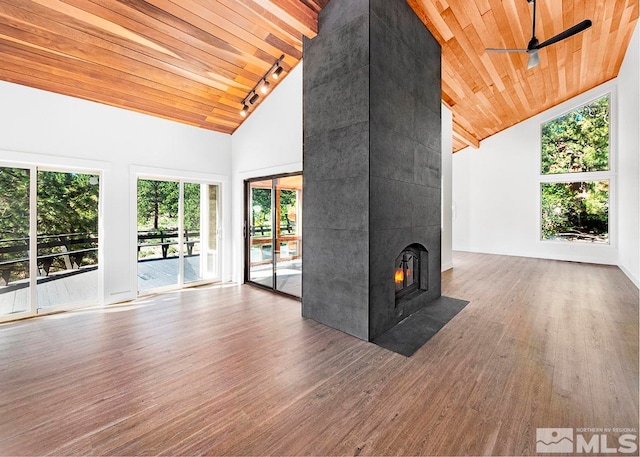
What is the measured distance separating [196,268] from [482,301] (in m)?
4.89

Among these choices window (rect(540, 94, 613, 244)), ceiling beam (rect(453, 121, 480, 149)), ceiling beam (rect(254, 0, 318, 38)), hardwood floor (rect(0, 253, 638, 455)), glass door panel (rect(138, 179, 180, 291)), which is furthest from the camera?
ceiling beam (rect(453, 121, 480, 149))

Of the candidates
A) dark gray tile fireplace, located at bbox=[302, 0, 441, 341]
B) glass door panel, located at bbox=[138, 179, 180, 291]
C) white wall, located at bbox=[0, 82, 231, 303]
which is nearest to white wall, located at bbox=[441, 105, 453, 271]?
dark gray tile fireplace, located at bbox=[302, 0, 441, 341]

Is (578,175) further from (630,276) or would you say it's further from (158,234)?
(158,234)

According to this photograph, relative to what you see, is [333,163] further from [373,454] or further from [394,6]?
[373,454]

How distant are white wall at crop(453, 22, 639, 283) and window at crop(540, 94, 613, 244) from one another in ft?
0.64

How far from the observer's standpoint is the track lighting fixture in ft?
13.9

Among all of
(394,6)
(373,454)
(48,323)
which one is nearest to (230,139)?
(394,6)

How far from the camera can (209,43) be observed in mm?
3600

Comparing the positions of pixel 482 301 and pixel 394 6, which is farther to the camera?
pixel 482 301

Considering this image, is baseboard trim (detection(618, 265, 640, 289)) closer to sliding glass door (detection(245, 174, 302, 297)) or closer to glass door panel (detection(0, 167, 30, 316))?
sliding glass door (detection(245, 174, 302, 297))

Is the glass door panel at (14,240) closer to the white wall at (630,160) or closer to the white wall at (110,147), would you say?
the white wall at (110,147)

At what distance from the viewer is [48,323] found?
3445mm

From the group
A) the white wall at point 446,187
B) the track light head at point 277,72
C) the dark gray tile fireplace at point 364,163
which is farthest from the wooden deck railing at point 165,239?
the white wall at point 446,187

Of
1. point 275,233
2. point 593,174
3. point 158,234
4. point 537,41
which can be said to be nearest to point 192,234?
point 158,234
